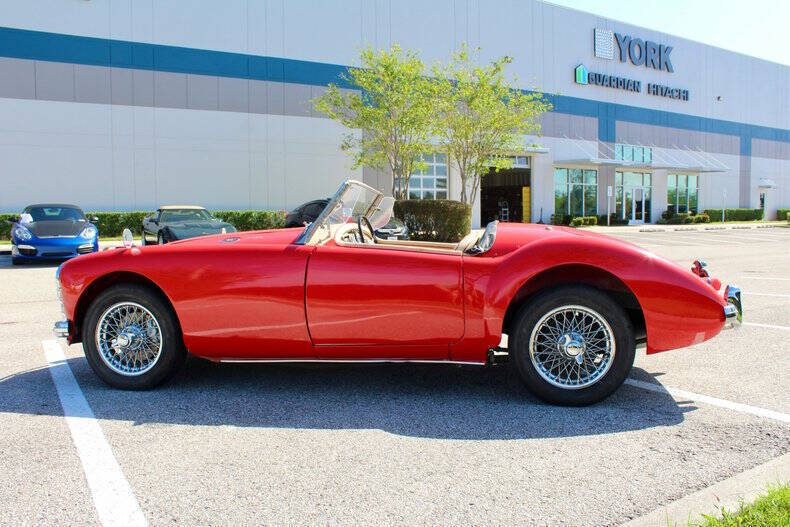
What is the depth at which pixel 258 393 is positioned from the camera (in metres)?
4.12

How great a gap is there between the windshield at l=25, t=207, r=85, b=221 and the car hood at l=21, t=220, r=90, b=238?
1.58 ft

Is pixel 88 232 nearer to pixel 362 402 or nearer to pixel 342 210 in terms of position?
pixel 342 210

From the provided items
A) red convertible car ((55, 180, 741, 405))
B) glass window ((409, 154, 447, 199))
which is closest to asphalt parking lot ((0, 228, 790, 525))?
red convertible car ((55, 180, 741, 405))

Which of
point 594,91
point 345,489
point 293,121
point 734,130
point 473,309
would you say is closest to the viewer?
point 345,489

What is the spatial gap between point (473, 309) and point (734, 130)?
164ft

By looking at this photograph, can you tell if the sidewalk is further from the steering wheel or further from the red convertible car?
the red convertible car

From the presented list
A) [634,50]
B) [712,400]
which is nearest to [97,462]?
[712,400]

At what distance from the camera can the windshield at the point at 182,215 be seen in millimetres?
15789

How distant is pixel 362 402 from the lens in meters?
3.91

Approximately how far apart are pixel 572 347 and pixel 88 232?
13.6 meters

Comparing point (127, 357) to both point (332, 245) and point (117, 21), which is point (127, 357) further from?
point (117, 21)

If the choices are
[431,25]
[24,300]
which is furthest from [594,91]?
[24,300]

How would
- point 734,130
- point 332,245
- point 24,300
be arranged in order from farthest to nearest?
point 734,130 < point 24,300 < point 332,245

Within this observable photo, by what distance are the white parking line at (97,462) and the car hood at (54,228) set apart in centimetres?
1103
